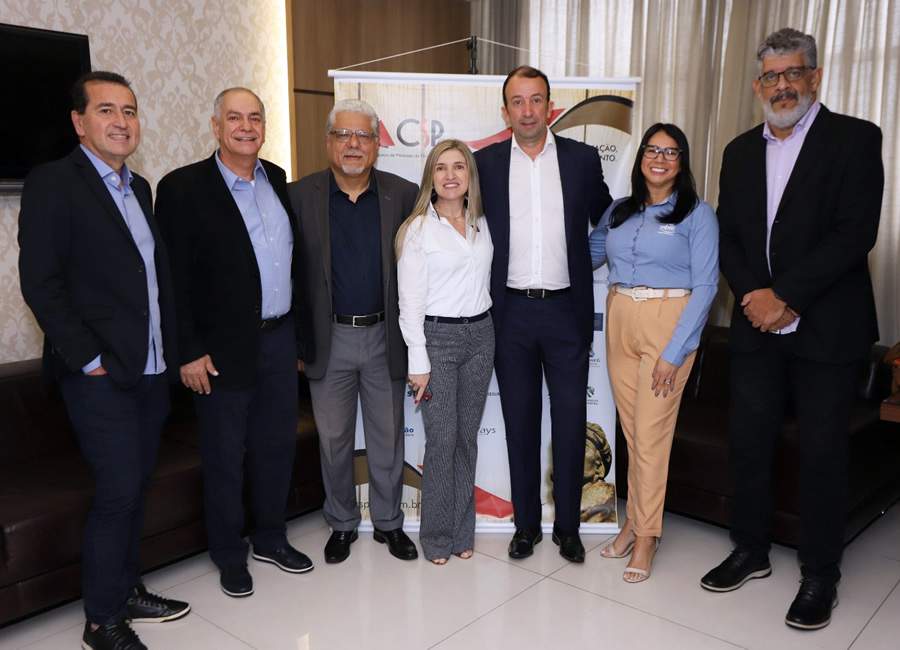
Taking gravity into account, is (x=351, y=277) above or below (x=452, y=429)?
above

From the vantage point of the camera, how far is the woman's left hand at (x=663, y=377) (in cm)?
274

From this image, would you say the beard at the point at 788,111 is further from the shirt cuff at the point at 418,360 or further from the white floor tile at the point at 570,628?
the white floor tile at the point at 570,628

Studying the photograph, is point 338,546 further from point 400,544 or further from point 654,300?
point 654,300

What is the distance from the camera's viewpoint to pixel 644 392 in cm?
283

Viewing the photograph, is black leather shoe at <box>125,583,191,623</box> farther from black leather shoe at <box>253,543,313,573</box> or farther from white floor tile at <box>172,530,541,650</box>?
black leather shoe at <box>253,543,313,573</box>

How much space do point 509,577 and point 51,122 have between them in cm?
280

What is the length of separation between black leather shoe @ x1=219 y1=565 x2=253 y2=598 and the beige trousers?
1.52 meters

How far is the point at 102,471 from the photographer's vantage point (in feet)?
7.57

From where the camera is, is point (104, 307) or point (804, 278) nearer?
point (104, 307)

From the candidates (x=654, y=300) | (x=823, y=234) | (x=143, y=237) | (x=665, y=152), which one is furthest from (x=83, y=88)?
(x=823, y=234)

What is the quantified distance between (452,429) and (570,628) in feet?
2.73

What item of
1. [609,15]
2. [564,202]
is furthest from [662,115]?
[564,202]

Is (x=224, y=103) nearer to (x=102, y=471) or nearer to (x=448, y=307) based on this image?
(x=448, y=307)

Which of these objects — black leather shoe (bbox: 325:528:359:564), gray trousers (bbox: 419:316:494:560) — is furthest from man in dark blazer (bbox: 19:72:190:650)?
gray trousers (bbox: 419:316:494:560)
